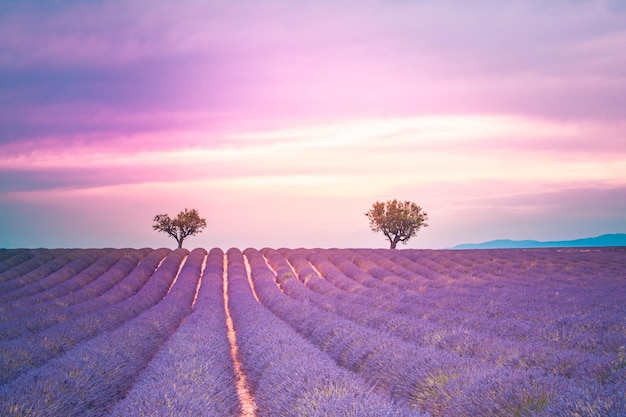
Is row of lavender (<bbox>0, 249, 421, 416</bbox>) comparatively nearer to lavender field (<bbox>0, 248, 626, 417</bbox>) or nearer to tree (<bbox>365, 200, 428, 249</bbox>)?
A: lavender field (<bbox>0, 248, 626, 417</bbox>)

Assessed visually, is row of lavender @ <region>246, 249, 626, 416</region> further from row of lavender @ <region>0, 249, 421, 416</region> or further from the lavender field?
row of lavender @ <region>0, 249, 421, 416</region>

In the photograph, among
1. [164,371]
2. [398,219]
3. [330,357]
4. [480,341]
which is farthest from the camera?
[398,219]

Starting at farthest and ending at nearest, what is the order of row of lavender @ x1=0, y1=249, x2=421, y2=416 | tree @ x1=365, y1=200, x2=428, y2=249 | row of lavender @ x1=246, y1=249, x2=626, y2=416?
tree @ x1=365, y1=200, x2=428, y2=249 → row of lavender @ x1=0, y1=249, x2=421, y2=416 → row of lavender @ x1=246, y1=249, x2=626, y2=416

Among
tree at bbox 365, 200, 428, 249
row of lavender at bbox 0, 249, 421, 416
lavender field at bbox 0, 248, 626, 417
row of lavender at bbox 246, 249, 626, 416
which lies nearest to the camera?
row of lavender at bbox 246, 249, 626, 416

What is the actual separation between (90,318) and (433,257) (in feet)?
66.4

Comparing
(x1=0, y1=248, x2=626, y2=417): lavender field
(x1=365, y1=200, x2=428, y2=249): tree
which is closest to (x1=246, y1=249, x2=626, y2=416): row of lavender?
(x1=0, y1=248, x2=626, y2=417): lavender field

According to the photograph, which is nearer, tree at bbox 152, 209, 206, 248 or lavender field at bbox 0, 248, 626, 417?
lavender field at bbox 0, 248, 626, 417

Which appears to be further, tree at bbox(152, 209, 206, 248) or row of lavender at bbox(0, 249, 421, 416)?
tree at bbox(152, 209, 206, 248)

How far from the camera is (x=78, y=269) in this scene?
22359mm

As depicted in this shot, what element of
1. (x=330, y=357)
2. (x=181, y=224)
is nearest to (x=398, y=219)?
(x=181, y=224)

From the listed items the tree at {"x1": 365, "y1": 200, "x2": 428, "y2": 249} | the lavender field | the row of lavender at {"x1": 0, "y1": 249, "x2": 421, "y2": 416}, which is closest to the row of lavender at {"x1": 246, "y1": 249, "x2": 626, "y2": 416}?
the lavender field

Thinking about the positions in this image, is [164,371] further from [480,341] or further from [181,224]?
[181,224]

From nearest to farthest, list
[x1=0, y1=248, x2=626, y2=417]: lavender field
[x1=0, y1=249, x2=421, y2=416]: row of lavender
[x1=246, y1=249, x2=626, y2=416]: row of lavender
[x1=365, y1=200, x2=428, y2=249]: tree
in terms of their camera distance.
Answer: [x1=246, y1=249, x2=626, y2=416]: row of lavender, [x1=0, y1=248, x2=626, y2=417]: lavender field, [x1=0, y1=249, x2=421, y2=416]: row of lavender, [x1=365, y1=200, x2=428, y2=249]: tree

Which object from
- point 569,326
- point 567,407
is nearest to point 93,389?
point 567,407
